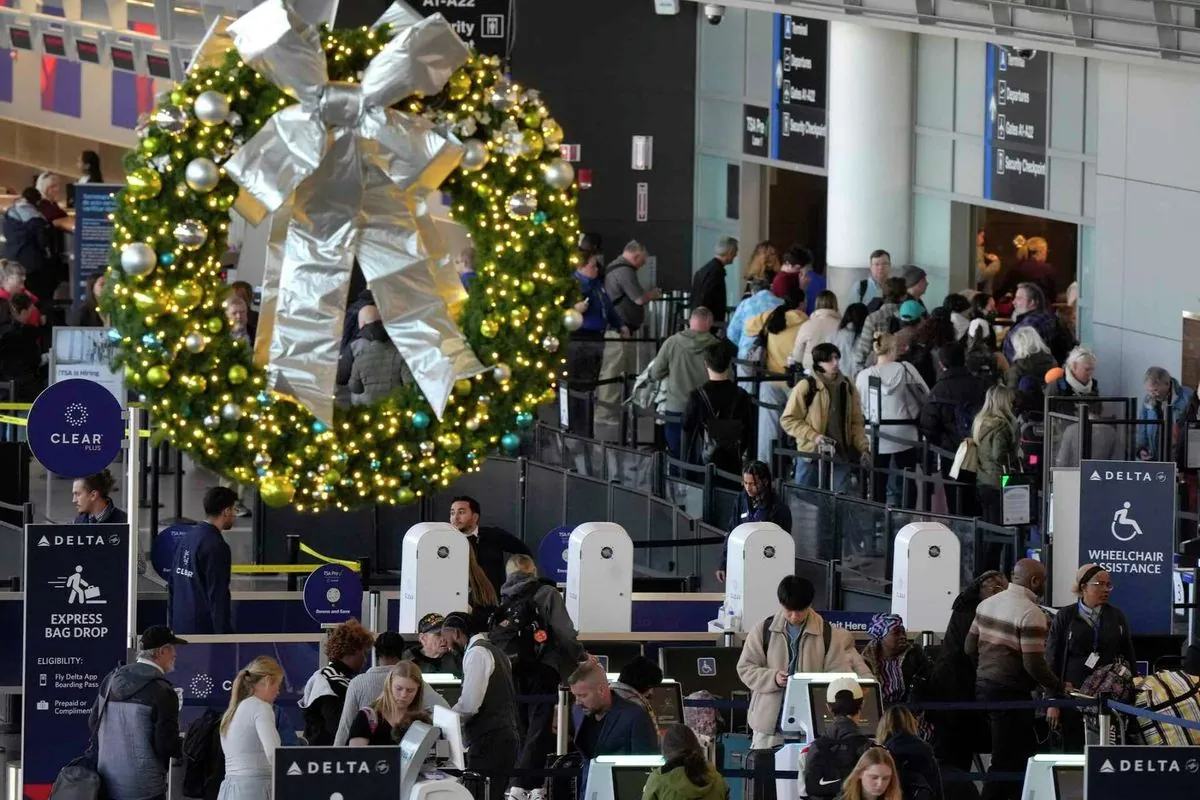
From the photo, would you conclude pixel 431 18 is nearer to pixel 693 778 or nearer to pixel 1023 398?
pixel 1023 398

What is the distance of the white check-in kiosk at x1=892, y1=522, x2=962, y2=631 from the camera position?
1385 cm

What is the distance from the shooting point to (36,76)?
31156mm

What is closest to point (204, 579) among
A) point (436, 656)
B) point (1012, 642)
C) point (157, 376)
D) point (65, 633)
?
point (65, 633)

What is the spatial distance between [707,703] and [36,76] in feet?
69.5

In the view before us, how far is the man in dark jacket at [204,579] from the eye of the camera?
1367 cm

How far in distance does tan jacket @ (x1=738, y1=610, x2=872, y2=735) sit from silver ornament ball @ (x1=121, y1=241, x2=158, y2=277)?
5.07 m

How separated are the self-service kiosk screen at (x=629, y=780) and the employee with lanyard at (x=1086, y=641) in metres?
3.07

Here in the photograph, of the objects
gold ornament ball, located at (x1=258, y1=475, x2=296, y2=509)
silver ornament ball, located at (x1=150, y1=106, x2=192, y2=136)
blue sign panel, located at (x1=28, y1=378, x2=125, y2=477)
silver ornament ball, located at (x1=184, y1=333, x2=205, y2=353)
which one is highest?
silver ornament ball, located at (x1=150, y1=106, x2=192, y2=136)

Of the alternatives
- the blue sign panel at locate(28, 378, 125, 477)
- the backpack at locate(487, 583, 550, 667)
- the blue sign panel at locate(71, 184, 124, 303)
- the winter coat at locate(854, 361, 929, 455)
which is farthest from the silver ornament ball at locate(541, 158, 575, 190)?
the blue sign panel at locate(71, 184, 124, 303)

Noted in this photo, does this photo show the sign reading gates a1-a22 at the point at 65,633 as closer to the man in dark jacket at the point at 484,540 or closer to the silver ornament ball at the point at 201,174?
the man in dark jacket at the point at 484,540

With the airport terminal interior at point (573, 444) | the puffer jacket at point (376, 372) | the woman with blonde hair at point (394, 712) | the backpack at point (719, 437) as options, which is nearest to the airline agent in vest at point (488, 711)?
the airport terminal interior at point (573, 444)

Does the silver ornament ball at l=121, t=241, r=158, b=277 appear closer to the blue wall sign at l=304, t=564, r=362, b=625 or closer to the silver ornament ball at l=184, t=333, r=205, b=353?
the silver ornament ball at l=184, t=333, r=205, b=353

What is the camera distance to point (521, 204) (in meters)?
16.7

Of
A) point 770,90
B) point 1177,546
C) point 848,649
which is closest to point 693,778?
point 848,649
